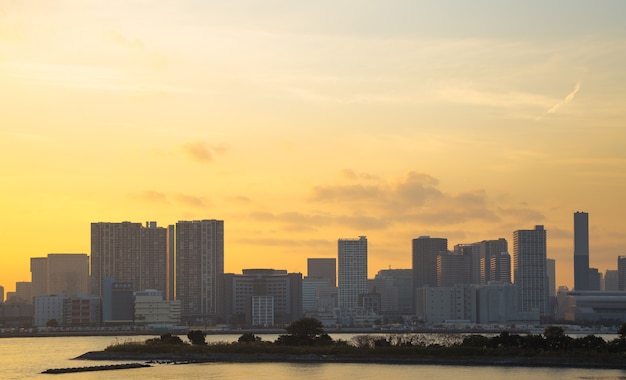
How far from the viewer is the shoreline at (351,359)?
4250 inches

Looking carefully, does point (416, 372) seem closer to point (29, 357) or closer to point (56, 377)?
point (56, 377)

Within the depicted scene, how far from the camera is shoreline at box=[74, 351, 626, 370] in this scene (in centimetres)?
10794

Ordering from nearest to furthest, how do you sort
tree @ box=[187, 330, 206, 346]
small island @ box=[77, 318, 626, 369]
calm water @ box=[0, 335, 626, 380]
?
calm water @ box=[0, 335, 626, 380], small island @ box=[77, 318, 626, 369], tree @ box=[187, 330, 206, 346]

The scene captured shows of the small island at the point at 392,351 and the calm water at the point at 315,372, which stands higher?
the small island at the point at 392,351

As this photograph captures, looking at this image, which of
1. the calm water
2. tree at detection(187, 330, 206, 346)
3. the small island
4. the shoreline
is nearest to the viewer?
the calm water

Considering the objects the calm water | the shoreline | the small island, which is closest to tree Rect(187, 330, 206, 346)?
the small island

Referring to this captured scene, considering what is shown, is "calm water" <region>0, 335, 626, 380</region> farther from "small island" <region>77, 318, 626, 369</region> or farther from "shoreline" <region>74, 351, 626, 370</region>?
"small island" <region>77, 318, 626, 369</region>

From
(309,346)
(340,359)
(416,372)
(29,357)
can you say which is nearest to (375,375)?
(416,372)

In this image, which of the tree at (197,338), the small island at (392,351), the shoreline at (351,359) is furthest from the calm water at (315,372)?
the tree at (197,338)

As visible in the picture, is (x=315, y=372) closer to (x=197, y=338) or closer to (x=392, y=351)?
(x=392, y=351)

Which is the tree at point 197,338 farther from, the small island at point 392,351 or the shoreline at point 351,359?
the shoreline at point 351,359

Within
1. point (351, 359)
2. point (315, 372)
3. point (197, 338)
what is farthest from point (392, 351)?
point (197, 338)

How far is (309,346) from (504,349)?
2387cm

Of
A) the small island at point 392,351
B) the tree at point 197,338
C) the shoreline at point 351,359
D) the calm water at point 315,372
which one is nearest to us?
the calm water at point 315,372
